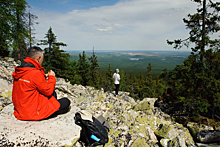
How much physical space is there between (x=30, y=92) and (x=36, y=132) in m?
0.91

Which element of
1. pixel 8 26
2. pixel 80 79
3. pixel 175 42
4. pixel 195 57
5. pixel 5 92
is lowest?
pixel 80 79

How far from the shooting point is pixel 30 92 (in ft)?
9.42

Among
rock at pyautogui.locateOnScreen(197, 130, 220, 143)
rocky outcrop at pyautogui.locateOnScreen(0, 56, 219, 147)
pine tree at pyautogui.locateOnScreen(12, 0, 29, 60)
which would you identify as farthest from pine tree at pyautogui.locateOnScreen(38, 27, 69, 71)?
rock at pyautogui.locateOnScreen(197, 130, 220, 143)

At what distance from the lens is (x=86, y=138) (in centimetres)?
381

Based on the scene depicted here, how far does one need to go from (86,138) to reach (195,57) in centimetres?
1133

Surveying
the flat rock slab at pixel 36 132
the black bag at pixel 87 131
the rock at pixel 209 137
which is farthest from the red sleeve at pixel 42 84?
the rock at pixel 209 137

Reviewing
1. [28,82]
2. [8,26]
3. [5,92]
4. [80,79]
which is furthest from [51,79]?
[80,79]

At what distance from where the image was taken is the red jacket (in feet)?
9.22

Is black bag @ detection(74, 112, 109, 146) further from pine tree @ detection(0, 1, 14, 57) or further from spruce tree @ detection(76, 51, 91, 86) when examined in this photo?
spruce tree @ detection(76, 51, 91, 86)

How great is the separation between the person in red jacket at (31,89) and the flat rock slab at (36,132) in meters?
0.18

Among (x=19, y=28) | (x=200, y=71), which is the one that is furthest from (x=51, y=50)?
(x=200, y=71)

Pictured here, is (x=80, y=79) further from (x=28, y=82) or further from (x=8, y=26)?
(x=28, y=82)

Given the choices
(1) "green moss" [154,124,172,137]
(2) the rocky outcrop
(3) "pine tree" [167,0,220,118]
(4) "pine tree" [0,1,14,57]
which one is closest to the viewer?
(2) the rocky outcrop

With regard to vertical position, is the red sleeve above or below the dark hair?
below
